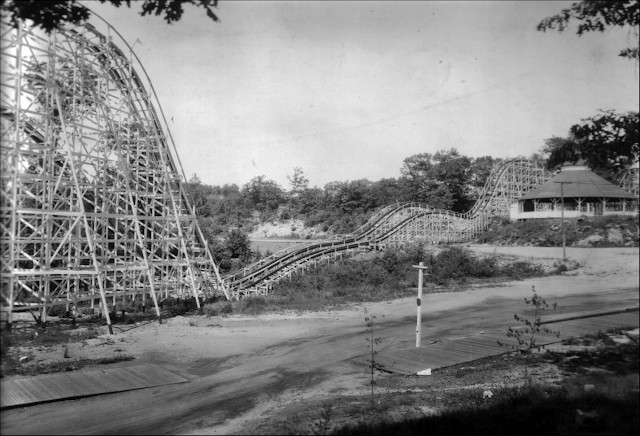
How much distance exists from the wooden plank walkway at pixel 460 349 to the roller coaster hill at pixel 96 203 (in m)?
6.12

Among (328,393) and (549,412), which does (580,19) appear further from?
(328,393)

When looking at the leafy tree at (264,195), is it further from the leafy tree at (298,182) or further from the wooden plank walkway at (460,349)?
the wooden plank walkway at (460,349)

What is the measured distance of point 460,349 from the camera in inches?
354

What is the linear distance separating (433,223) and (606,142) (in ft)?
84.7

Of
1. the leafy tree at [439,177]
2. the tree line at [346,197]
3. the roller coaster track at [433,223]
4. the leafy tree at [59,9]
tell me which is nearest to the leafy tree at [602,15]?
the leafy tree at [59,9]

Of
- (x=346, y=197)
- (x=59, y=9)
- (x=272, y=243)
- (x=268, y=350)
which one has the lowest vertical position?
(x=268, y=350)

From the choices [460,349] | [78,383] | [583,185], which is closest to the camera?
[78,383]

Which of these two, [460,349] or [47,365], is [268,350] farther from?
[47,365]

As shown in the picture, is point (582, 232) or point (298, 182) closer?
point (582, 232)

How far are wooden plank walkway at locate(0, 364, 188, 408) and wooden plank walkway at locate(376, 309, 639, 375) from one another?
3554 millimetres

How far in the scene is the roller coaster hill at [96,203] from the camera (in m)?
10.7

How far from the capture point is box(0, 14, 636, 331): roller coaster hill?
10711mm

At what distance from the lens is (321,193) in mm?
45625

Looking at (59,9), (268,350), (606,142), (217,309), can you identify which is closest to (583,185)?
(606,142)
